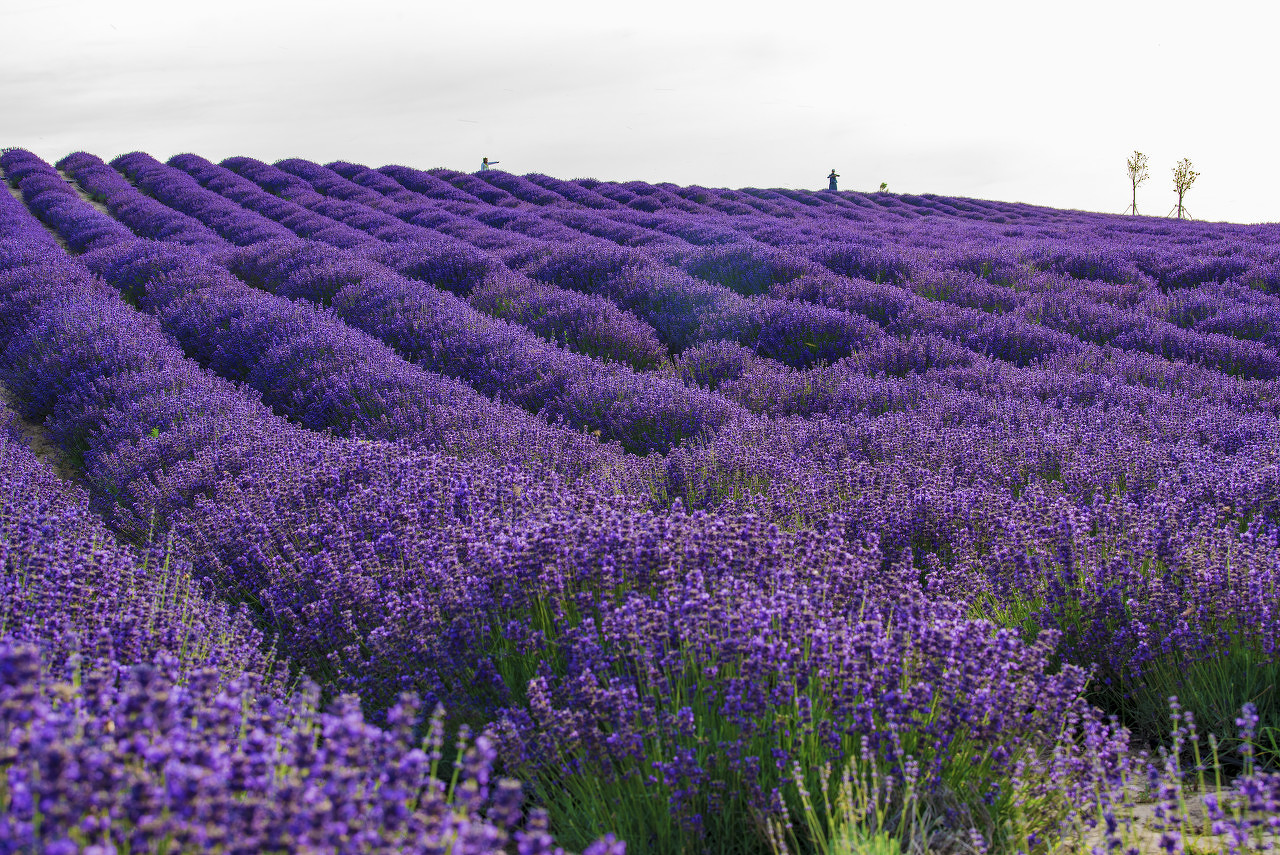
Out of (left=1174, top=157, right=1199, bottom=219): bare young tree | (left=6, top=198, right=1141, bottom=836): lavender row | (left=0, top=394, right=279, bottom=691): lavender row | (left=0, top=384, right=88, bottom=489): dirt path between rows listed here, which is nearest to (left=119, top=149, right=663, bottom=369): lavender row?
(left=0, top=384, right=88, bottom=489): dirt path between rows

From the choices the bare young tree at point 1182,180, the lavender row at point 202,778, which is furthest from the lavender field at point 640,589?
the bare young tree at point 1182,180

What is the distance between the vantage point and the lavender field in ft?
4.60

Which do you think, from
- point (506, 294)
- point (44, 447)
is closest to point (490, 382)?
point (506, 294)

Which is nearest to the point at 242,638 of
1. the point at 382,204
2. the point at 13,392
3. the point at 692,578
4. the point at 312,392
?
the point at 692,578

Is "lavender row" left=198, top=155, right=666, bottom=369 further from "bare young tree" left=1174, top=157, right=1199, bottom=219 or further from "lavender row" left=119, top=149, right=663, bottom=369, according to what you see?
"bare young tree" left=1174, top=157, right=1199, bottom=219

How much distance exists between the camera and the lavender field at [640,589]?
1402 mm

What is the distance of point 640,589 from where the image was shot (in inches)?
93.7

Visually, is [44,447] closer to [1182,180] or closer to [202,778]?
[202,778]

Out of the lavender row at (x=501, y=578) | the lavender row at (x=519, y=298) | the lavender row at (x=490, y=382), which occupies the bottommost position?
the lavender row at (x=501, y=578)

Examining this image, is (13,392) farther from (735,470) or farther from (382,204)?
(382,204)

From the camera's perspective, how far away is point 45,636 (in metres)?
2.16

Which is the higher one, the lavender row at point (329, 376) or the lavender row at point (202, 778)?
the lavender row at point (329, 376)

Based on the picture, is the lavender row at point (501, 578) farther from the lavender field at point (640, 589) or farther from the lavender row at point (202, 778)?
the lavender row at point (202, 778)

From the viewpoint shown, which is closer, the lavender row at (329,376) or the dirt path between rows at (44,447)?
the lavender row at (329,376)
